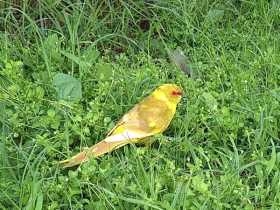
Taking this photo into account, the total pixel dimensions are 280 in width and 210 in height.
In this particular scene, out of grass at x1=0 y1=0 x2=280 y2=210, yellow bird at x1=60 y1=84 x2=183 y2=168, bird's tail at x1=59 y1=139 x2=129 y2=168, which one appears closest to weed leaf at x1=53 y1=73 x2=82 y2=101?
grass at x1=0 y1=0 x2=280 y2=210

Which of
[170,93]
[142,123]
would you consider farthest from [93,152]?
[170,93]

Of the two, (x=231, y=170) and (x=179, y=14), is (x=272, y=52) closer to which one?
(x=179, y=14)

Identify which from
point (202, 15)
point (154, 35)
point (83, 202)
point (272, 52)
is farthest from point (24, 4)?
point (83, 202)

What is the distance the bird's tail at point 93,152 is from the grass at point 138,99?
35mm

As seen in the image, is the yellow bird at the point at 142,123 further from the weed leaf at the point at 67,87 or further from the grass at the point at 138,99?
the weed leaf at the point at 67,87

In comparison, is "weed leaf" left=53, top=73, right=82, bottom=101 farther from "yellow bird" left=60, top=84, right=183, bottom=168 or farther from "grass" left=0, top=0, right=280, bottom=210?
"yellow bird" left=60, top=84, right=183, bottom=168

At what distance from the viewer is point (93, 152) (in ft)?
7.95

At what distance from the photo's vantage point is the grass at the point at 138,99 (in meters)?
2.27

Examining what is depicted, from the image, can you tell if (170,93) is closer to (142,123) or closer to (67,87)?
(142,123)

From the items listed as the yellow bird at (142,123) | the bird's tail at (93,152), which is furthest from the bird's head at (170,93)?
the bird's tail at (93,152)

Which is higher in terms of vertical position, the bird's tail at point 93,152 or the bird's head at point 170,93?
the bird's head at point 170,93

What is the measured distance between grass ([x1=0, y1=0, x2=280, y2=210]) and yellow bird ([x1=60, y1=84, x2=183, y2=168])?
0.14ft

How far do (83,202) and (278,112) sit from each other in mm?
952

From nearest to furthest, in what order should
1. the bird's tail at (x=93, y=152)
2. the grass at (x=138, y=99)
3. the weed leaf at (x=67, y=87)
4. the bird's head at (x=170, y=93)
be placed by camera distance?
the grass at (x=138, y=99) → the bird's tail at (x=93, y=152) → the bird's head at (x=170, y=93) → the weed leaf at (x=67, y=87)
